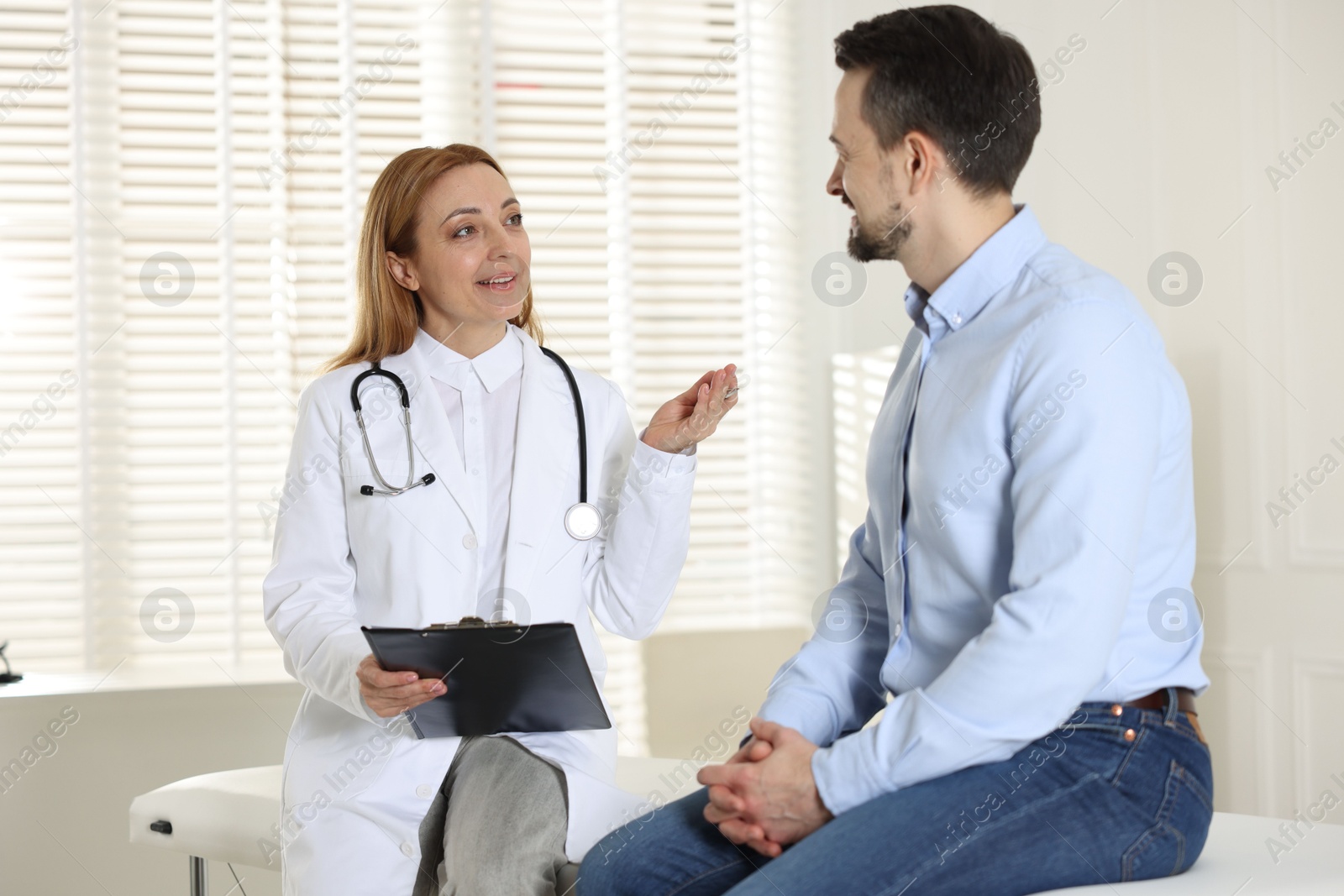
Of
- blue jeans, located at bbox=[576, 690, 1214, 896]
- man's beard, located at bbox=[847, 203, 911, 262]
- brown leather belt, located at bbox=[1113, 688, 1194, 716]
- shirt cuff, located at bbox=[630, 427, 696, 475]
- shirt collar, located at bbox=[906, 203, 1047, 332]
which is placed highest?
man's beard, located at bbox=[847, 203, 911, 262]

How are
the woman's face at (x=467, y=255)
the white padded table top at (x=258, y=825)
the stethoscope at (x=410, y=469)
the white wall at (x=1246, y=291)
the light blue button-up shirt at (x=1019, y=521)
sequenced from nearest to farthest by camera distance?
the light blue button-up shirt at (x=1019, y=521) < the white padded table top at (x=258, y=825) < the stethoscope at (x=410, y=469) < the woman's face at (x=467, y=255) < the white wall at (x=1246, y=291)

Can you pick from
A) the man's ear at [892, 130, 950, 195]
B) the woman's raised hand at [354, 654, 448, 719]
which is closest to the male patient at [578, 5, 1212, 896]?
the man's ear at [892, 130, 950, 195]

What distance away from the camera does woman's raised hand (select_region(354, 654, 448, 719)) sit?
1.50 metres

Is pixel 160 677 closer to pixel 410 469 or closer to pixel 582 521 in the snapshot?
pixel 410 469

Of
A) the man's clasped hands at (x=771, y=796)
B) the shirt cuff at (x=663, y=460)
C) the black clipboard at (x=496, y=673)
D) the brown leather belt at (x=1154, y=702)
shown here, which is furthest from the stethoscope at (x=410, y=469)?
the brown leather belt at (x=1154, y=702)

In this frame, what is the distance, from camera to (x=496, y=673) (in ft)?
4.90

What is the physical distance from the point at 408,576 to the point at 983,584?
956mm

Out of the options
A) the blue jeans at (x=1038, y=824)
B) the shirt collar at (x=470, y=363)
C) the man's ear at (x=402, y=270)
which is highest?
the man's ear at (x=402, y=270)

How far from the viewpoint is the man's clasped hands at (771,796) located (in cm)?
121

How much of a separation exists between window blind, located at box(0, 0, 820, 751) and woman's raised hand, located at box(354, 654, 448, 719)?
164cm

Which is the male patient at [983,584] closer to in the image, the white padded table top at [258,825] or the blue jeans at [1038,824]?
the blue jeans at [1038,824]

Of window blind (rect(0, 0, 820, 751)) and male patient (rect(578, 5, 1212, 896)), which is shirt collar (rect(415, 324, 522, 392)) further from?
window blind (rect(0, 0, 820, 751))

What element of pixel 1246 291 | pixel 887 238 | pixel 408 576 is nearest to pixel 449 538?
pixel 408 576

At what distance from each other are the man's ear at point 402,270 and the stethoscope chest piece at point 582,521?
20.6 inches
